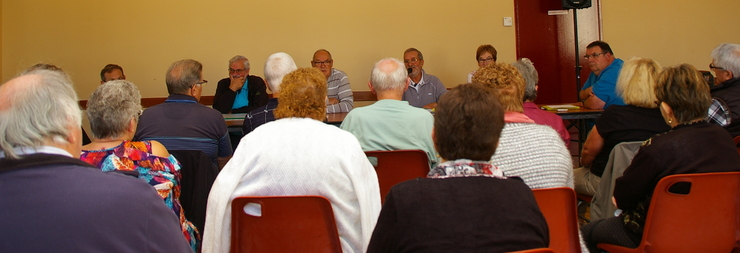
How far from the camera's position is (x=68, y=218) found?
4.11 ft

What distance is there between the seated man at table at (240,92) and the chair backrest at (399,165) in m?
3.04

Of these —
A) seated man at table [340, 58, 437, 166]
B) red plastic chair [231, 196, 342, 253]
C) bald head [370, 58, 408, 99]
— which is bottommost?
red plastic chair [231, 196, 342, 253]

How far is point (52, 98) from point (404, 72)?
6.88 feet

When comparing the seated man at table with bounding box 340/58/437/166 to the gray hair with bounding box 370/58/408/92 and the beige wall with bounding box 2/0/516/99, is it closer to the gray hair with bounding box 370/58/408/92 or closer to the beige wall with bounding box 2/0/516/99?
the gray hair with bounding box 370/58/408/92

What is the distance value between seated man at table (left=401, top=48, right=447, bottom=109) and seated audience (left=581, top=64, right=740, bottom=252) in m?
3.37

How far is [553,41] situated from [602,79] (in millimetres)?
2200

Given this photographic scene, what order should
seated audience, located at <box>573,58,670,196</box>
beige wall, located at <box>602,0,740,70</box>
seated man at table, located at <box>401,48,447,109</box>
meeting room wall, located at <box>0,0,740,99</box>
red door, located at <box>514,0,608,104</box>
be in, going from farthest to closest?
beige wall, located at <box>602,0,740,70</box>, red door, located at <box>514,0,608,104</box>, meeting room wall, located at <box>0,0,740,99</box>, seated man at table, located at <box>401,48,447,109</box>, seated audience, located at <box>573,58,670,196</box>

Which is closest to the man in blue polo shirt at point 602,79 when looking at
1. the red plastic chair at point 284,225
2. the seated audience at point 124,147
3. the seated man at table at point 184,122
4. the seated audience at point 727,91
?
the seated audience at point 727,91

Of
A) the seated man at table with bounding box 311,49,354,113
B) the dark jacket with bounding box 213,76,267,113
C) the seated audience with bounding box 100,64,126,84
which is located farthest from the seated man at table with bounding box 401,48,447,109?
the seated audience with bounding box 100,64,126,84

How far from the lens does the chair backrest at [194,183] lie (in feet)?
8.72

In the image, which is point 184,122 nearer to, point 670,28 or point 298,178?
point 298,178

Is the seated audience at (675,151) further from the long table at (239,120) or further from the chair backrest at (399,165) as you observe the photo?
the long table at (239,120)

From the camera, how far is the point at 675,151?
2.28 m

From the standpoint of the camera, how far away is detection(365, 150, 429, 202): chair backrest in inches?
100.0
